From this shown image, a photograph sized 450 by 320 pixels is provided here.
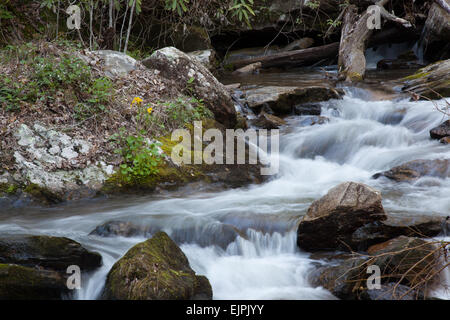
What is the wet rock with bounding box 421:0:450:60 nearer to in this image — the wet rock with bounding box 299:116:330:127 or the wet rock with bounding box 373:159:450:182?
the wet rock with bounding box 299:116:330:127

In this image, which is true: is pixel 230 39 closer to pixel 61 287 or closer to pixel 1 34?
pixel 1 34

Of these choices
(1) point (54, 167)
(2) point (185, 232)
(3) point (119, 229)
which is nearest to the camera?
(3) point (119, 229)

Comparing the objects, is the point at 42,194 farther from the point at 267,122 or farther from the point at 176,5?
the point at 267,122

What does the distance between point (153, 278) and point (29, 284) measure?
949 mm

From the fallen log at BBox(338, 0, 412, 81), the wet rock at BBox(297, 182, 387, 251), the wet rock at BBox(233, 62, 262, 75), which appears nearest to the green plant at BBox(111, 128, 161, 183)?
the wet rock at BBox(297, 182, 387, 251)

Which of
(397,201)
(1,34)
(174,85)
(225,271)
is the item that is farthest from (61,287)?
(1,34)

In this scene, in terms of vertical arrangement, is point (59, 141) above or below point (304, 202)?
above

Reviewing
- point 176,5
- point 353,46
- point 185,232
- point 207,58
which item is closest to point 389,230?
point 185,232

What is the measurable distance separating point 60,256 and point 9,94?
3119 millimetres

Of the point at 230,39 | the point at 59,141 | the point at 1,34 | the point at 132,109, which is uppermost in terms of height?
the point at 230,39

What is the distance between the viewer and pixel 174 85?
7430mm

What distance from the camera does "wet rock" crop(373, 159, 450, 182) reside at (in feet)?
19.8

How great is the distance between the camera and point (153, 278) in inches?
136
